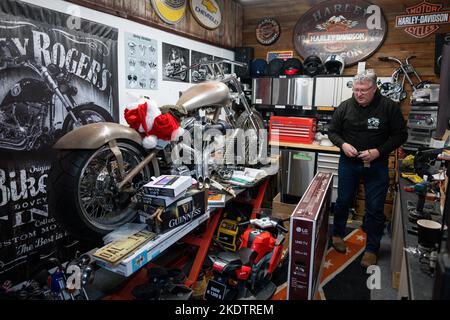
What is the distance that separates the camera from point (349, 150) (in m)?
2.23

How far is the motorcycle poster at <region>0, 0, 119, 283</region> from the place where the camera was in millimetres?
1719

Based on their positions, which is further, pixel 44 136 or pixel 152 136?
pixel 44 136

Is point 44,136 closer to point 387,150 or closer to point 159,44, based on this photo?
point 159,44

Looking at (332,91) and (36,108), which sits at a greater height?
(332,91)

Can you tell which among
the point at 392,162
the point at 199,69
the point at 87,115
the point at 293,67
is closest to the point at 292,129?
the point at 293,67

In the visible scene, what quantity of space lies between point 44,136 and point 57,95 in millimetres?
284

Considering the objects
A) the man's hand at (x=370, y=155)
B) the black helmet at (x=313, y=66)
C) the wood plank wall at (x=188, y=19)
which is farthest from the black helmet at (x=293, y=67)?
the man's hand at (x=370, y=155)

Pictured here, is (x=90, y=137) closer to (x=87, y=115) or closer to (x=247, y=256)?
(x=87, y=115)

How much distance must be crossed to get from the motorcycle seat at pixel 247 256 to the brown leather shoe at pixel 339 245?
98cm

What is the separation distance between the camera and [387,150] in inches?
84.4

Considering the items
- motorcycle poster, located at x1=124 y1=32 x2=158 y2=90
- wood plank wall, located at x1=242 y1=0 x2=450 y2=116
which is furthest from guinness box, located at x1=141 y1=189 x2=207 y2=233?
wood plank wall, located at x1=242 y1=0 x2=450 y2=116

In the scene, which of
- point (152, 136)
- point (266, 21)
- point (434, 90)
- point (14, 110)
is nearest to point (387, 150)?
point (434, 90)

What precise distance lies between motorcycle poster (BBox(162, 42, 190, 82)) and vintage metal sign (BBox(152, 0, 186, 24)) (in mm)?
244

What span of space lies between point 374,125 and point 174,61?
6.32 ft
